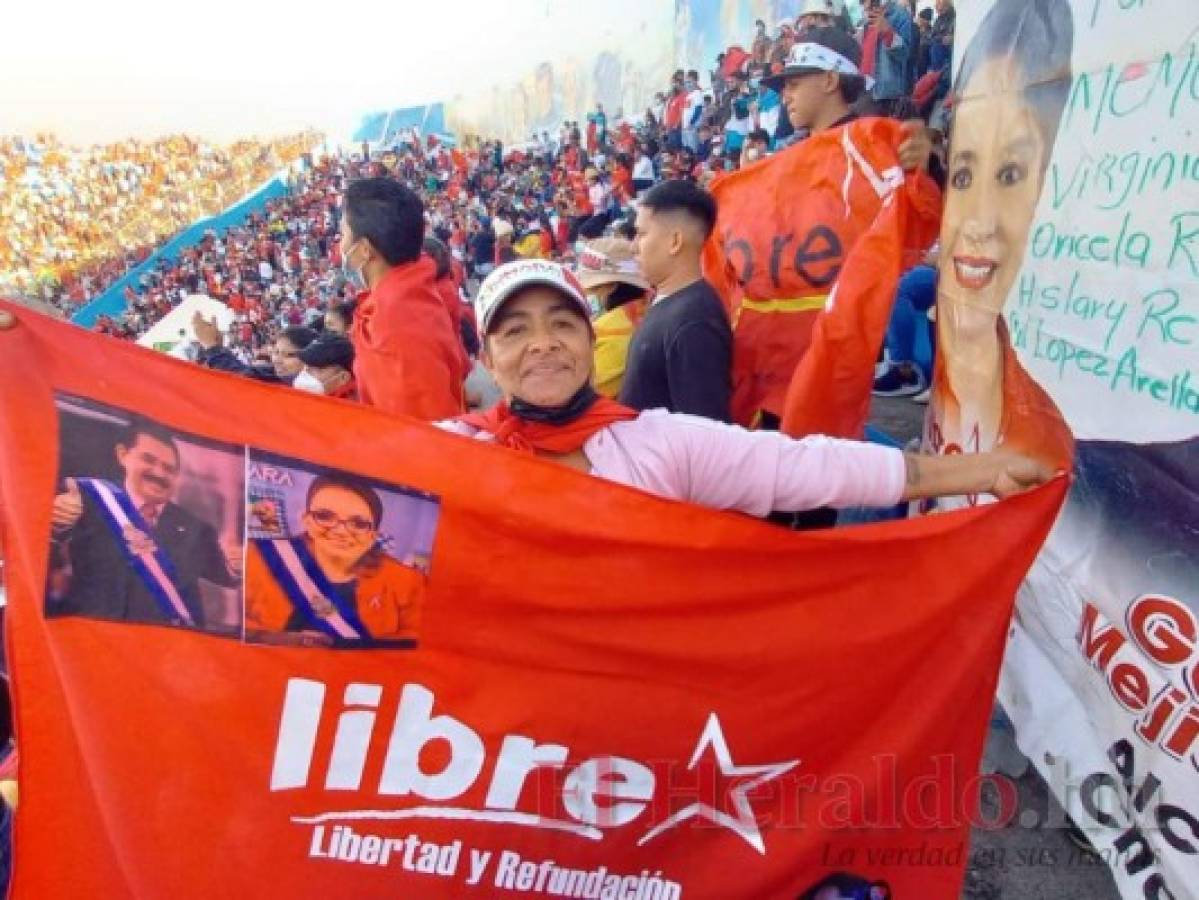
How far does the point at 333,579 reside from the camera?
168 centimetres

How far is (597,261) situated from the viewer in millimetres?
3857

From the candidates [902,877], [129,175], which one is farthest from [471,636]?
[129,175]

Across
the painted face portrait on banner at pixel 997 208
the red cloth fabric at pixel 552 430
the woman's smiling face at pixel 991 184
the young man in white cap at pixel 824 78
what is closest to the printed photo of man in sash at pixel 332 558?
the red cloth fabric at pixel 552 430

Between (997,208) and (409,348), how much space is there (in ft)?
6.27

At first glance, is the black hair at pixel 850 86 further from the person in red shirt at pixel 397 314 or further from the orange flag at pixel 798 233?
the person in red shirt at pixel 397 314

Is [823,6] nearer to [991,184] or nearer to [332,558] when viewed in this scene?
[991,184]

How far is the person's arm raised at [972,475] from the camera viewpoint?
186cm

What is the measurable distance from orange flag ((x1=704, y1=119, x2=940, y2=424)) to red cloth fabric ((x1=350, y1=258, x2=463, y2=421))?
1005 mm

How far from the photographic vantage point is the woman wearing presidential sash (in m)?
1.67

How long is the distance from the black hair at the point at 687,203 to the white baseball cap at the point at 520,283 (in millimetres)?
1084

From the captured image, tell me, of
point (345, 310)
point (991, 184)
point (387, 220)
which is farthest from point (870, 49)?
point (387, 220)

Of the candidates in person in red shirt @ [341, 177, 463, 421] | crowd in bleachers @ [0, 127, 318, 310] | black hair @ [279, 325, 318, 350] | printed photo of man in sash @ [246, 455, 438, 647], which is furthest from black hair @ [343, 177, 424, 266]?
crowd in bleachers @ [0, 127, 318, 310]

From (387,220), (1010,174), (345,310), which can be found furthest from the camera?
(345,310)

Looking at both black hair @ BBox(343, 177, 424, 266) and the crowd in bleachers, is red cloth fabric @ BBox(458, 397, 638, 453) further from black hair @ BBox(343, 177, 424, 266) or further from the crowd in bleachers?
the crowd in bleachers
